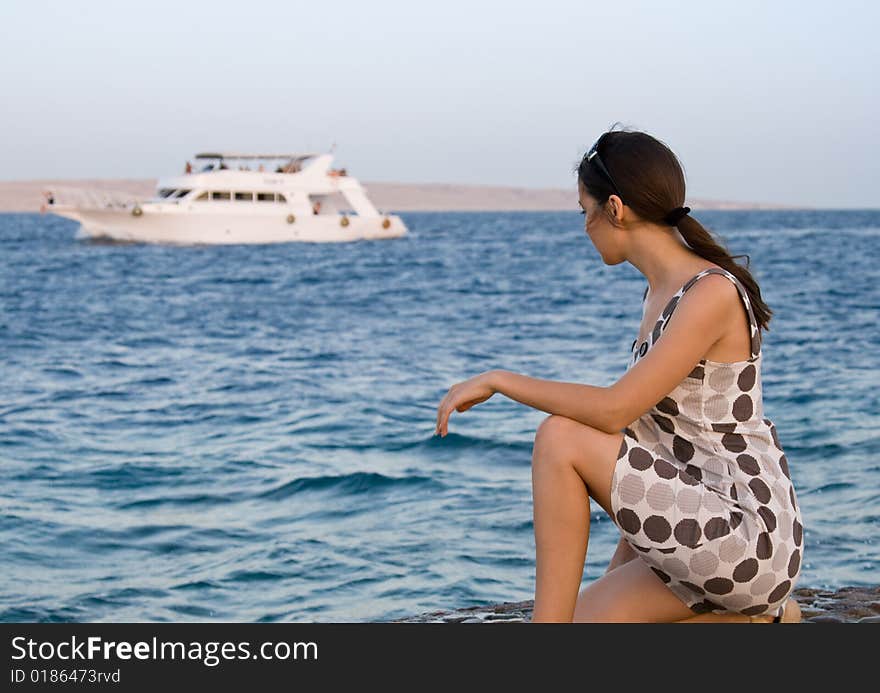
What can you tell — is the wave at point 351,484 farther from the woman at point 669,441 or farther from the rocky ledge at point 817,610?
the woman at point 669,441

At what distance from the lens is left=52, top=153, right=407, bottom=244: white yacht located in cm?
3869

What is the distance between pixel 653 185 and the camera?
97.4 inches

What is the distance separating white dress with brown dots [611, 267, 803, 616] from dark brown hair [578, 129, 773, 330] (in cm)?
7

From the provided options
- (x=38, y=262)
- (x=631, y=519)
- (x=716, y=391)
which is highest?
(x=716, y=391)

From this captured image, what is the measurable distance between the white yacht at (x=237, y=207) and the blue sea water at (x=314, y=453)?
19238mm

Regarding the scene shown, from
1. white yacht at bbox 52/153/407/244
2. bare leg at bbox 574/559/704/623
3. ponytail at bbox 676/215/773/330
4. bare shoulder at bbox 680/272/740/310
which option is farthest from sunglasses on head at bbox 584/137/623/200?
white yacht at bbox 52/153/407/244

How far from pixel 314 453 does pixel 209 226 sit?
32.2 m

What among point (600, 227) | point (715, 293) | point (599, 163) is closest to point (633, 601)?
point (715, 293)

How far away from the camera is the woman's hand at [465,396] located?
2531 millimetres

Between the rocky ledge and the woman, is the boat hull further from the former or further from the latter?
the woman

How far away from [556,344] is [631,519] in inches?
465
